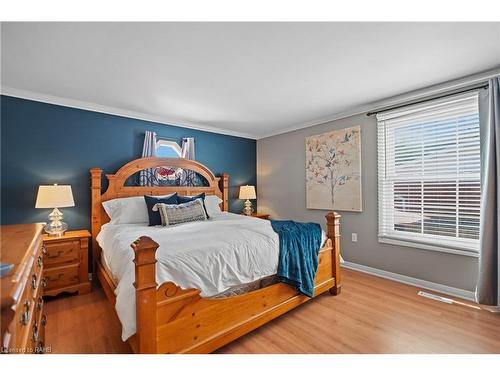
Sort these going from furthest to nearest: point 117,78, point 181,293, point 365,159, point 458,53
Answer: point 365,159
point 117,78
point 458,53
point 181,293

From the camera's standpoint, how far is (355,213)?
334 centimetres

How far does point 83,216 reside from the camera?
2.99 meters

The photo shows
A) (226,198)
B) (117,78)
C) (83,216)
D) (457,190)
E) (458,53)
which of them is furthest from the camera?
(226,198)

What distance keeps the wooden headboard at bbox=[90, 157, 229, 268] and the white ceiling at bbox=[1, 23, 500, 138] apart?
2.70 feet

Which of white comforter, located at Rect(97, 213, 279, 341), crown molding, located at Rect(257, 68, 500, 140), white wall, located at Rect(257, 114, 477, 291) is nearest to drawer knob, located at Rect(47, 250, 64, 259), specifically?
white comforter, located at Rect(97, 213, 279, 341)

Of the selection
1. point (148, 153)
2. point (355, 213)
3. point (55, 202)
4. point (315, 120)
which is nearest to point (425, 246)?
point (355, 213)

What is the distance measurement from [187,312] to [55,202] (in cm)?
204

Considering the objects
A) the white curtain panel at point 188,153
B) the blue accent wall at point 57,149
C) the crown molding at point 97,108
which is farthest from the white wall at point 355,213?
the blue accent wall at point 57,149

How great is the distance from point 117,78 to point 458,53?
3055mm

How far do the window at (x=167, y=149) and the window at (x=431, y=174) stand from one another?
2.95 metres

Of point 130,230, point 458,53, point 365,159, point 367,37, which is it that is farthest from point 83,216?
point 458,53

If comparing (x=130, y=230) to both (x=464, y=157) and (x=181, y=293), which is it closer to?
(x=181, y=293)

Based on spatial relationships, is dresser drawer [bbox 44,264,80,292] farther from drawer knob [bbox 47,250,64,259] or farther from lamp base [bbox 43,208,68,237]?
lamp base [bbox 43,208,68,237]

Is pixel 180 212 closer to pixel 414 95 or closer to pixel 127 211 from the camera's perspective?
pixel 127 211
